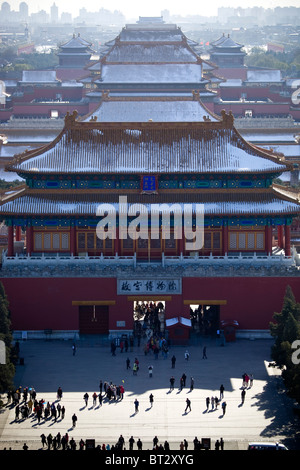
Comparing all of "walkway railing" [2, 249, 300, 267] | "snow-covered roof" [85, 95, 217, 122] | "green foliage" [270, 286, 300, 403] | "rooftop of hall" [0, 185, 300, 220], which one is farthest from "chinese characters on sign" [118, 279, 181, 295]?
"snow-covered roof" [85, 95, 217, 122]

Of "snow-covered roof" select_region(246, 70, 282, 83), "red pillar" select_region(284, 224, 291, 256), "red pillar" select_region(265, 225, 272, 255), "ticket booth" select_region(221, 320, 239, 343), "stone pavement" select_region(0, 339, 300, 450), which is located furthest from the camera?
"snow-covered roof" select_region(246, 70, 282, 83)

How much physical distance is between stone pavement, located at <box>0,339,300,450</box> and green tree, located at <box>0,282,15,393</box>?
1.07 m

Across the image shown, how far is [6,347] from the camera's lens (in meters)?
47.8

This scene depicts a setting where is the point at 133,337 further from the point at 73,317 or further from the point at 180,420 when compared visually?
the point at 180,420

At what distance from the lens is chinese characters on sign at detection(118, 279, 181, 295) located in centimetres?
5469

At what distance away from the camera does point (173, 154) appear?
56.4 meters

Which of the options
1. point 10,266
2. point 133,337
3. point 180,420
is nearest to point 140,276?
point 133,337

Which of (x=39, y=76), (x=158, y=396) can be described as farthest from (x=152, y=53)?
(x=158, y=396)

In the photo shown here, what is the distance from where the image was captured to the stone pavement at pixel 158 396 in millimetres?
43312

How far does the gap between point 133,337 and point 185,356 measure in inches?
155

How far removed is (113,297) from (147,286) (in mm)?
1751

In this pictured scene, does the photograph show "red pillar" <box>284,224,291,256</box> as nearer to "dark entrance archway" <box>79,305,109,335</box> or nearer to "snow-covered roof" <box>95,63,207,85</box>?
"dark entrance archway" <box>79,305,109,335</box>

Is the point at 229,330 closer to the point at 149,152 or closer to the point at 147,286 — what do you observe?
the point at 147,286

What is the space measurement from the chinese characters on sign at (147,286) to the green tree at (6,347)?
584cm
